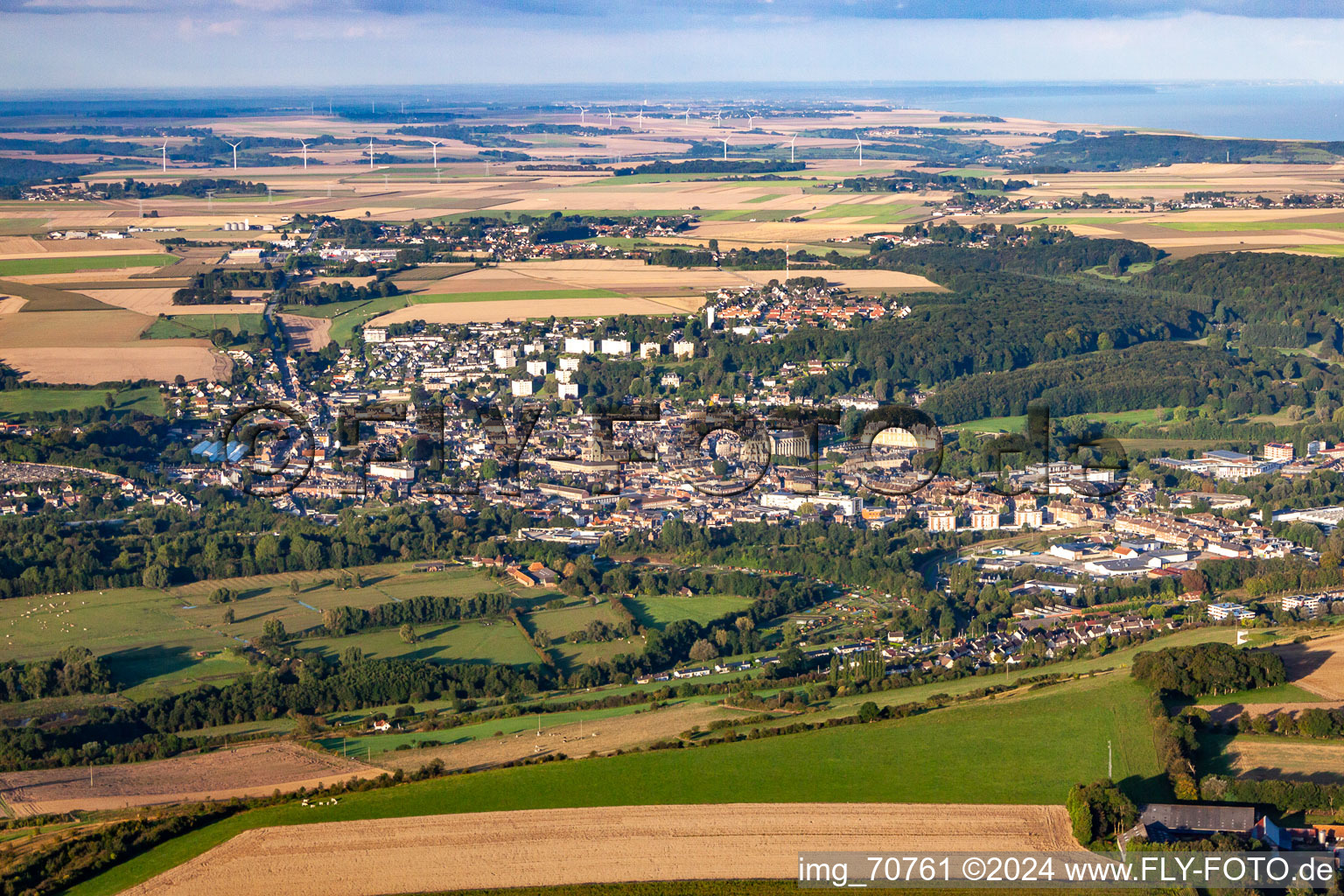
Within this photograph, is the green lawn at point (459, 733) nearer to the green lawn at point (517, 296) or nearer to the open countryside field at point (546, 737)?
the open countryside field at point (546, 737)

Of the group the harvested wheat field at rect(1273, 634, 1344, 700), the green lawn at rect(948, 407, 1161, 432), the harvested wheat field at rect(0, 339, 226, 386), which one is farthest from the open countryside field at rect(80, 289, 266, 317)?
the harvested wheat field at rect(1273, 634, 1344, 700)

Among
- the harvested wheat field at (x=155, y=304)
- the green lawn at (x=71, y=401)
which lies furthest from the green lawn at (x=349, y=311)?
the green lawn at (x=71, y=401)

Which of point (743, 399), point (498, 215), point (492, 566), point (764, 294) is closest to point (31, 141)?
point (498, 215)

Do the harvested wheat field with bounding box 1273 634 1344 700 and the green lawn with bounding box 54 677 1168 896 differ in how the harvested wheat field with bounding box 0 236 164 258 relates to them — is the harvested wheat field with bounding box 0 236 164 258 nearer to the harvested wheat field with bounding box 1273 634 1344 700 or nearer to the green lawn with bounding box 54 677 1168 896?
the green lawn with bounding box 54 677 1168 896

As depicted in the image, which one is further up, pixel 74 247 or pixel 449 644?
pixel 74 247

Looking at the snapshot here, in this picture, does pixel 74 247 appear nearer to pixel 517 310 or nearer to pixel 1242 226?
pixel 517 310

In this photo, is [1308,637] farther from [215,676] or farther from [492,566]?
[215,676]

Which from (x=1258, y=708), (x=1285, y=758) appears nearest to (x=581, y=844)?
(x=1285, y=758)

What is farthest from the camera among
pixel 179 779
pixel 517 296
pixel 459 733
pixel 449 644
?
pixel 517 296
